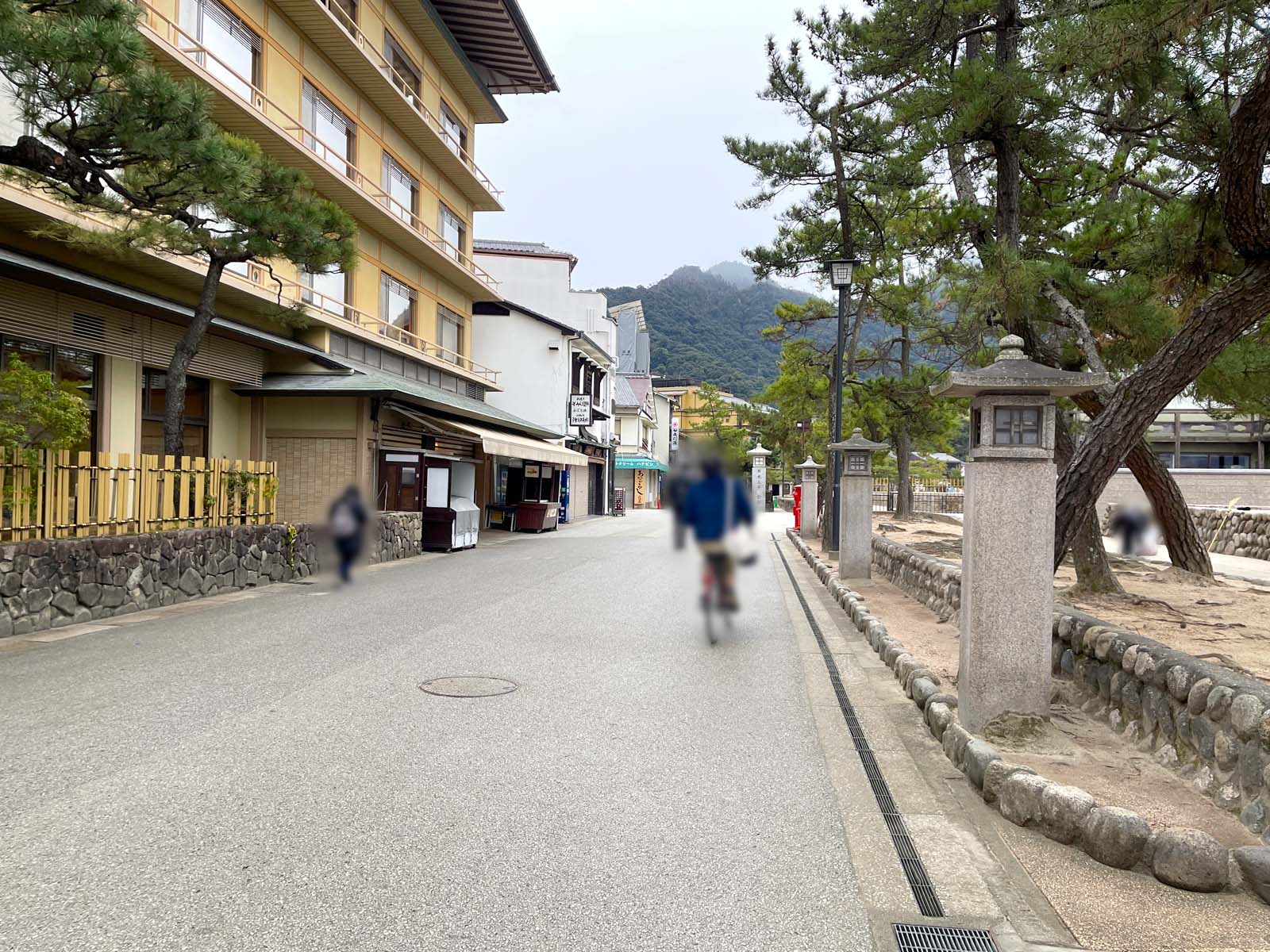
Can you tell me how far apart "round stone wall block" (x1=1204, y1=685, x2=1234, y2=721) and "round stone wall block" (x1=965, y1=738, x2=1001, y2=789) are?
1.46m

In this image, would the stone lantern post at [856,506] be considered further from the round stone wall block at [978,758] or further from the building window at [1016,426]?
the round stone wall block at [978,758]

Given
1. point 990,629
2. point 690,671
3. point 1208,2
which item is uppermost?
point 1208,2

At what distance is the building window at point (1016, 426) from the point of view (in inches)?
292

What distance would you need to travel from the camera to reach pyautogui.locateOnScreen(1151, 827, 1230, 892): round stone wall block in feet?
16.3

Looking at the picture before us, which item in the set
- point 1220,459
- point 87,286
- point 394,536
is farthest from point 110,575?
point 1220,459

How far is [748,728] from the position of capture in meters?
8.20

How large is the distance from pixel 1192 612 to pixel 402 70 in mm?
13562

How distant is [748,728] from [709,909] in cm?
352

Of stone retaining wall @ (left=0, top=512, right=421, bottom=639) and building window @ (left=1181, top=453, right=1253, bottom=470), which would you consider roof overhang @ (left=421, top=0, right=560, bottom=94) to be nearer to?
stone retaining wall @ (left=0, top=512, right=421, bottom=639)

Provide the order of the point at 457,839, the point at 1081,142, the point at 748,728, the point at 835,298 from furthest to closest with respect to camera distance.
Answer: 1. the point at 835,298
2. the point at 1081,142
3. the point at 748,728
4. the point at 457,839

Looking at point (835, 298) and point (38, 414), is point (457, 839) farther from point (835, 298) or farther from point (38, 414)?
point (835, 298)

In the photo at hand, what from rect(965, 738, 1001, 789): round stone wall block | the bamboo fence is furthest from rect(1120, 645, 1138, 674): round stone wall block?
the bamboo fence

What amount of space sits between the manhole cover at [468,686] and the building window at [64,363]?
863 centimetres

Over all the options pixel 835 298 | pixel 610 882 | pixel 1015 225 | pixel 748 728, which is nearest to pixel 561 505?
pixel 835 298
